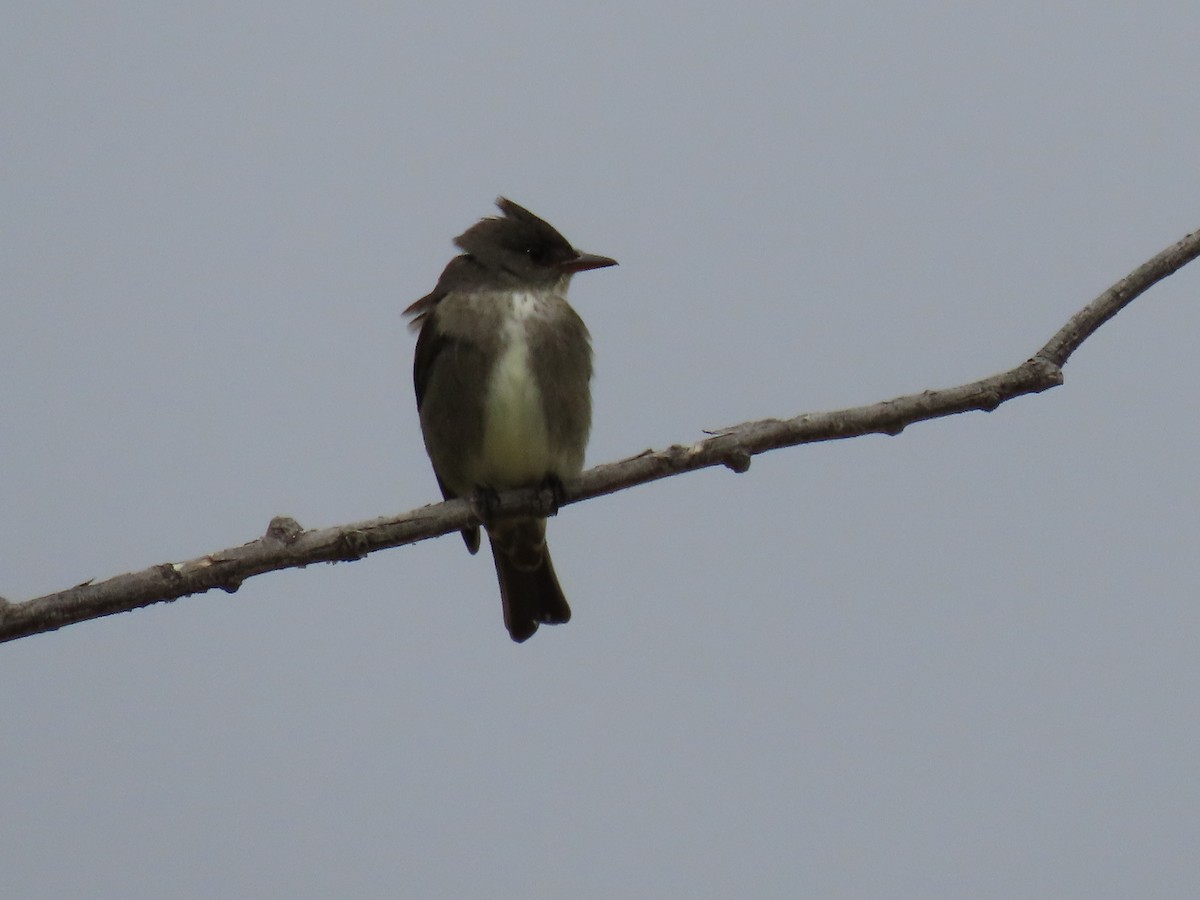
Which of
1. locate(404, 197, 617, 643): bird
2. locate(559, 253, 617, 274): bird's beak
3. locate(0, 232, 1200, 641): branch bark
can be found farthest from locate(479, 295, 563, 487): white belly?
locate(0, 232, 1200, 641): branch bark

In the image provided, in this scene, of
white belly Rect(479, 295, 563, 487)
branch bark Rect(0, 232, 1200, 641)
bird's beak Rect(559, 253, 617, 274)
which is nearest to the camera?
branch bark Rect(0, 232, 1200, 641)

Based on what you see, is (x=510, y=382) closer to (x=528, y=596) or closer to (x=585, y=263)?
(x=585, y=263)

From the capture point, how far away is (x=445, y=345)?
5.08 m

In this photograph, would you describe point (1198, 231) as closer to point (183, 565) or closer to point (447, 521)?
point (447, 521)

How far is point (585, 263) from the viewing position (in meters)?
5.49

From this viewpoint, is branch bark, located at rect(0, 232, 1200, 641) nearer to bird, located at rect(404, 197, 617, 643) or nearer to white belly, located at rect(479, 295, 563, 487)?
bird, located at rect(404, 197, 617, 643)

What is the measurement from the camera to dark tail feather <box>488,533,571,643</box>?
18.2 feet

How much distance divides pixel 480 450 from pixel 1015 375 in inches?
76.3

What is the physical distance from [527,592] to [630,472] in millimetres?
1712

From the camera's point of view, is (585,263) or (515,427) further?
(585,263)

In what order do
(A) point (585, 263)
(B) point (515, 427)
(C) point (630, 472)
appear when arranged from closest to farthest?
(C) point (630, 472) < (B) point (515, 427) < (A) point (585, 263)

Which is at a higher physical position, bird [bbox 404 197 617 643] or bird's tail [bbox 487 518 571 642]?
bird [bbox 404 197 617 643]

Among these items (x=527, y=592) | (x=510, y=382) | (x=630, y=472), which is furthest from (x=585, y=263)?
(x=630, y=472)

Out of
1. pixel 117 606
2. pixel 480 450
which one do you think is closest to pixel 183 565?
pixel 117 606
